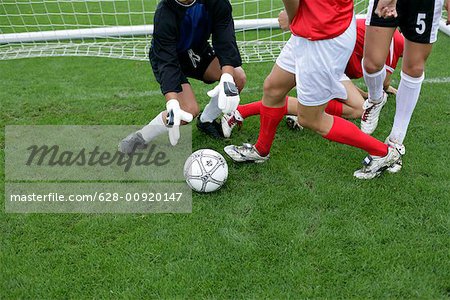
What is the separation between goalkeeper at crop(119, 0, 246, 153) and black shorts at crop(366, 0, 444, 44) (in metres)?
0.87

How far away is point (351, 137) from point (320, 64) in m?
0.56

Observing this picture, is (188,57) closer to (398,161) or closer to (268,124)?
(268,124)

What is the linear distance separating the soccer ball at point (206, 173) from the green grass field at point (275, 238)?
7cm

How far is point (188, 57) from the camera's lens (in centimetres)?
324

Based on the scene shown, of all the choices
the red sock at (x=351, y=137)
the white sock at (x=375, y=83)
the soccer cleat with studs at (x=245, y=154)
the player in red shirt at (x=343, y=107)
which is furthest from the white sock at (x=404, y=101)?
the soccer cleat with studs at (x=245, y=154)

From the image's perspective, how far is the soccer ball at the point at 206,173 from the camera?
277cm

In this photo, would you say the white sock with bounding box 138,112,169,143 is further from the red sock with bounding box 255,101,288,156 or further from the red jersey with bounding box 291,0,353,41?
the red jersey with bounding box 291,0,353,41

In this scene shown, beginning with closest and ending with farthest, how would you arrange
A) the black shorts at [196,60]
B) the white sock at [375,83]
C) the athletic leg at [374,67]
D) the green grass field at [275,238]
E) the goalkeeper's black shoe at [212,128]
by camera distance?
the green grass field at [275,238]
the athletic leg at [374,67]
the white sock at [375,83]
the black shorts at [196,60]
the goalkeeper's black shoe at [212,128]

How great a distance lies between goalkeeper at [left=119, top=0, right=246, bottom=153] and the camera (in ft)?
8.48

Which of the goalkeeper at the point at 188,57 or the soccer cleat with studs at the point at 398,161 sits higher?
the goalkeeper at the point at 188,57

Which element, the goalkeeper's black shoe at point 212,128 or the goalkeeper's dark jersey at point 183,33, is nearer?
the goalkeeper's dark jersey at point 183,33

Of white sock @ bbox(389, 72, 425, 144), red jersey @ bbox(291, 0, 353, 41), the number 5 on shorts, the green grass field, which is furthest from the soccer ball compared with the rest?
the number 5 on shorts

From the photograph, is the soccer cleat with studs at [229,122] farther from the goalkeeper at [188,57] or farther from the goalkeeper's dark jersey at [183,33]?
the goalkeeper's dark jersey at [183,33]

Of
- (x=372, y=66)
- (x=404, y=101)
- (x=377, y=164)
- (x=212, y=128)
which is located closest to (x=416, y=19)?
(x=372, y=66)
